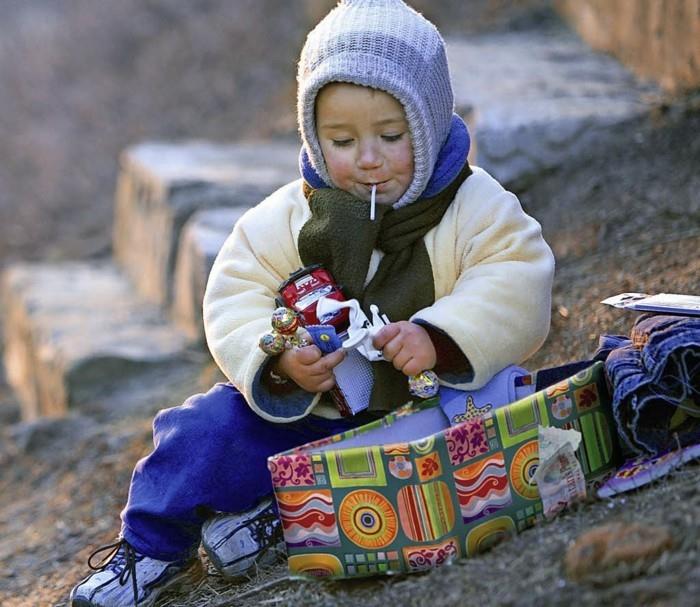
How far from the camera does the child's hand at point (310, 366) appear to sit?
2.23 meters

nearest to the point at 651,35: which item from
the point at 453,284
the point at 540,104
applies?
the point at 540,104

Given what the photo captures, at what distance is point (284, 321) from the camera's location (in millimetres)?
2236

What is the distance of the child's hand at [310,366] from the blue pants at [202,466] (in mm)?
145

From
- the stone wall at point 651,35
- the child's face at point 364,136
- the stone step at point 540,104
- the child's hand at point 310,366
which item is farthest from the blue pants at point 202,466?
the stone wall at point 651,35

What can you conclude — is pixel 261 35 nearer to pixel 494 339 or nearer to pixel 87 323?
pixel 87 323

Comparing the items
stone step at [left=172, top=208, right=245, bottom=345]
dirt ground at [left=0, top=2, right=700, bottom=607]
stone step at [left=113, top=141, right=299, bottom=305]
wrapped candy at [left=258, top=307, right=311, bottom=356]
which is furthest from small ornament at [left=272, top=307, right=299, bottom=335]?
stone step at [left=113, top=141, right=299, bottom=305]

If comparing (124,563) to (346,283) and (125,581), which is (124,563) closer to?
(125,581)

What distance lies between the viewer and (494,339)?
2.24 meters

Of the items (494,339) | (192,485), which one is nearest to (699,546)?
(494,339)

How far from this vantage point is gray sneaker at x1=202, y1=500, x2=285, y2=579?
234 centimetres

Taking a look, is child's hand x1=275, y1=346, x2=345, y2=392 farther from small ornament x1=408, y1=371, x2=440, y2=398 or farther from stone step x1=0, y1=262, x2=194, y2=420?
stone step x1=0, y1=262, x2=194, y2=420

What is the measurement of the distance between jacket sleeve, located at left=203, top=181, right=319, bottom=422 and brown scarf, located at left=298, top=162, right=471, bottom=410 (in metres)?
0.09

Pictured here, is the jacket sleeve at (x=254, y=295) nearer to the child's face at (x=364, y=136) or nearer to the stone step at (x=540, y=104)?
the child's face at (x=364, y=136)

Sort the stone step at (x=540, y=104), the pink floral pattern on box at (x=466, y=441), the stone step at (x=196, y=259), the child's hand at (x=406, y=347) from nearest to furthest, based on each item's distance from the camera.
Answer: the pink floral pattern on box at (x=466, y=441) → the child's hand at (x=406, y=347) → the stone step at (x=540, y=104) → the stone step at (x=196, y=259)
